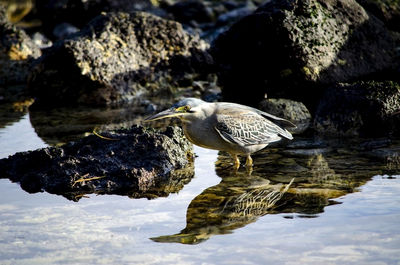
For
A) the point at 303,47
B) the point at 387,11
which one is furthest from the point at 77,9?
the point at 303,47

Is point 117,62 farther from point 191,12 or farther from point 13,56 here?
point 191,12

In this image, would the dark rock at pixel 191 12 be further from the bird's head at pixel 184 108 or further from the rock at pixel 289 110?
the bird's head at pixel 184 108

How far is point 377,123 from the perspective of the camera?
8.42m

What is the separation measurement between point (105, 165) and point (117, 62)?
561cm

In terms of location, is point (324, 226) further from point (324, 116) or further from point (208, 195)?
point (324, 116)

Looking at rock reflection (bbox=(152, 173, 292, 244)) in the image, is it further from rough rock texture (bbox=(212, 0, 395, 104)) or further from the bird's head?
rough rock texture (bbox=(212, 0, 395, 104))

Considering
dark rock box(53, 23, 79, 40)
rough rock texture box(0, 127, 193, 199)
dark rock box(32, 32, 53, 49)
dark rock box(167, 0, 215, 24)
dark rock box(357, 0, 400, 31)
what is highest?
dark rock box(167, 0, 215, 24)

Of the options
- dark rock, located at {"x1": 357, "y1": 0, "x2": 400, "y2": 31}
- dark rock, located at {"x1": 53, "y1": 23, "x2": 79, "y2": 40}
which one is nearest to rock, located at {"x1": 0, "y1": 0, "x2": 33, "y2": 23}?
dark rock, located at {"x1": 53, "y1": 23, "x2": 79, "y2": 40}

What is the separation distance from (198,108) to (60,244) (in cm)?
240

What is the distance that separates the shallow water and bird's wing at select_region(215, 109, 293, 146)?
428 mm

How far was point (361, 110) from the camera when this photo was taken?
848cm

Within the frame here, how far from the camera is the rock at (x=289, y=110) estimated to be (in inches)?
370

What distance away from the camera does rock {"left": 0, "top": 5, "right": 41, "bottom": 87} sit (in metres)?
13.9

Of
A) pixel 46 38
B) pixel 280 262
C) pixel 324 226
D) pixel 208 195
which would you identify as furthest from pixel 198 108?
pixel 46 38
